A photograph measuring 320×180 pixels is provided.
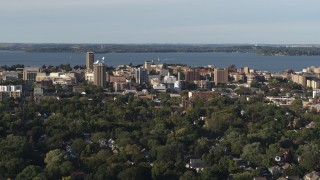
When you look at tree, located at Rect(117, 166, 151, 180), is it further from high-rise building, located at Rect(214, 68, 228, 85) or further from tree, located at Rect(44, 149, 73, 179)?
high-rise building, located at Rect(214, 68, 228, 85)

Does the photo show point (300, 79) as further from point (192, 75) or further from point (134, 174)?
point (134, 174)

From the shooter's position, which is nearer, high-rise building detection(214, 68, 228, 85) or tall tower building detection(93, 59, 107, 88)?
tall tower building detection(93, 59, 107, 88)

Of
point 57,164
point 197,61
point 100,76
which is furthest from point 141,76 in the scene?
point 197,61

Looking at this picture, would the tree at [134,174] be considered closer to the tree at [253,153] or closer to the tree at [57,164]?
the tree at [57,164]

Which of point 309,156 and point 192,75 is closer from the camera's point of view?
point 309,156

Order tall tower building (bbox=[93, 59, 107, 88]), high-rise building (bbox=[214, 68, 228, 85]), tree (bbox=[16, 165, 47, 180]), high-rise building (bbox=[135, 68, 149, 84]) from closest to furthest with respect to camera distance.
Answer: tree (bbox=[16, 165, 47, 180]) < tall tower building (bbox=[93, 59, 107, 88]) < high-rise building (bbox=[135, 68, 149, 84]) < high-rise building (bbox=[214, 68, 228, 85])

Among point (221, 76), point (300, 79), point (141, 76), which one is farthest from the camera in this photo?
point (221, 76)

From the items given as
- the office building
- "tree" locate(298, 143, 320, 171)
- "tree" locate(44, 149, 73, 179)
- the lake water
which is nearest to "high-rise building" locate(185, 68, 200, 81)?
the office building

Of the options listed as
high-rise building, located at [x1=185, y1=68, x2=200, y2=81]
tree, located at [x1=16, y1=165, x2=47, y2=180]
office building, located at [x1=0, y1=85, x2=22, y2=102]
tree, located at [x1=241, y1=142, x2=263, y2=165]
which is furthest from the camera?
high-rise building, located at [x1=185, y1=68, x2=200, y2=81]

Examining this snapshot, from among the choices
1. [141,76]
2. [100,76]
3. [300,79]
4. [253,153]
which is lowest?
[253,153]

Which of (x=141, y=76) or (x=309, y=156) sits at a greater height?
(x=141, y=76)

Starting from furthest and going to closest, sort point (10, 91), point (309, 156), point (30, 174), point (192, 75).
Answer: point (192, 75) → point (10, 91) → point (309, 156) → point (30, 174)

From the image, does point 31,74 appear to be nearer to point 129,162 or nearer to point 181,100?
point 181,100
